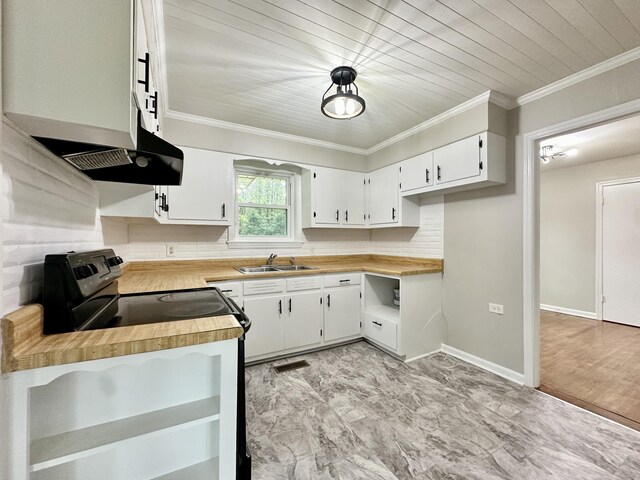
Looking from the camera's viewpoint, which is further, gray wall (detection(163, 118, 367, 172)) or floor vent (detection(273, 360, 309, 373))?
gray wall (detection(163, 118, 367, 172))

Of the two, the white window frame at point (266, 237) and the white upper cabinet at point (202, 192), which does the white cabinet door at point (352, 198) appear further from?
the white upper cabinet at point (202, 192)

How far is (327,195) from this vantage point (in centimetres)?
363

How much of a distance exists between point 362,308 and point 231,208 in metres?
1.91

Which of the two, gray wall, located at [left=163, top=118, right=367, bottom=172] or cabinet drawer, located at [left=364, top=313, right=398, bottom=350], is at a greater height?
gray wall, located at [left=163, top=118, right=367, bottom=172]

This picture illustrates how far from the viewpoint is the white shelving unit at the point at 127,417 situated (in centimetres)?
82

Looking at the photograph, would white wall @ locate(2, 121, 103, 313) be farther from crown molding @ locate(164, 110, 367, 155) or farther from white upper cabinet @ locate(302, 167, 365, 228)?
white upper cabinet @ locate(302, 167, 365, 228)

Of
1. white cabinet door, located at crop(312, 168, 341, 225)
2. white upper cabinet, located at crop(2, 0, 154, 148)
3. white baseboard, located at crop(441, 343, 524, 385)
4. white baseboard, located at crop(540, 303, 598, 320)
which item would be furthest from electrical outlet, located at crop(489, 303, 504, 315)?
white baseboard, located at crop(540, 303, 598, 320)

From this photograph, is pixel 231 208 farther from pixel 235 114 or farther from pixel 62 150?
pixel 62 150

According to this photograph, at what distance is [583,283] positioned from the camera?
448cm

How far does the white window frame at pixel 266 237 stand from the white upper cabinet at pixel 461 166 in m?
1.54

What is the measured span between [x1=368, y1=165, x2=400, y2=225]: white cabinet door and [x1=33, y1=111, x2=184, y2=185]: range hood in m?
2.52

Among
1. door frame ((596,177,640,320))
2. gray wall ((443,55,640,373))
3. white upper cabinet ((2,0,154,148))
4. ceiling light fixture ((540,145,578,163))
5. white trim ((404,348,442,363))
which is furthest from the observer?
door frame ((596,177,640,320))

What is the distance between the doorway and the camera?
9.04 ft

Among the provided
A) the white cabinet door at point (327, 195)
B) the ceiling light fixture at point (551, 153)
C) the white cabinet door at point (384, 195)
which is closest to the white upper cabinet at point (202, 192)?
the white cabinet door at point (327, 195)
